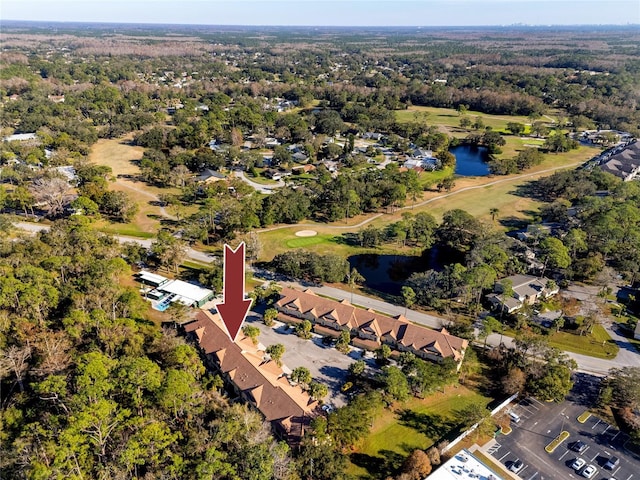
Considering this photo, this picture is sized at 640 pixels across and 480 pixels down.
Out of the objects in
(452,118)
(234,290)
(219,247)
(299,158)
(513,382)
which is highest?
(452,118)

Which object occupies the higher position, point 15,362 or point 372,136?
point 372,136

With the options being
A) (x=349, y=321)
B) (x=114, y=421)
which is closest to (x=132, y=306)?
(x=114, y=421)

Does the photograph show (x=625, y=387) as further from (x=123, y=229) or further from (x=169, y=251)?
(x=123, y=229)

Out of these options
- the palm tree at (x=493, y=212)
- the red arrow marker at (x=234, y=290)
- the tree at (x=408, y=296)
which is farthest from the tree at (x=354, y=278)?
the palm tree at (x=493, y=212)

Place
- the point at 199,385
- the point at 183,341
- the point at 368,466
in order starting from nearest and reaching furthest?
the point at 368,466 → the point at 199,385 → the point at 183,341

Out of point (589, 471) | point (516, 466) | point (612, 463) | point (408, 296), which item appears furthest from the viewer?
point (408, 296)

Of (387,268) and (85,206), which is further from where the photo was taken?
(85,206)

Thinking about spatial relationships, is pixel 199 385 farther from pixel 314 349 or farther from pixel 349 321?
pixel 349 321

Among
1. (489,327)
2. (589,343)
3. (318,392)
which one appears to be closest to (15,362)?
(318,392)
